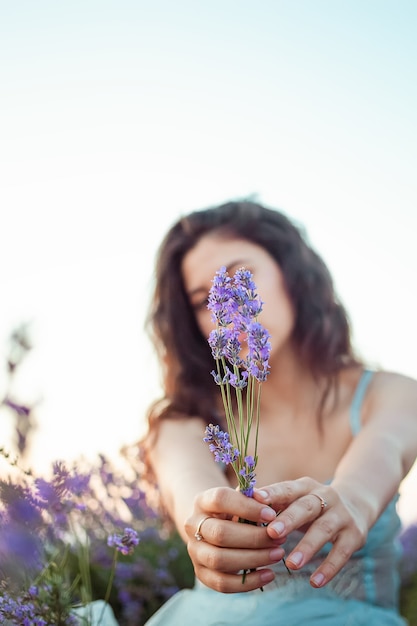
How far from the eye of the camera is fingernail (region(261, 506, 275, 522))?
1.03m

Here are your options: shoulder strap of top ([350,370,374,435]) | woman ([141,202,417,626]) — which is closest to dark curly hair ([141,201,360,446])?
woman ([141,202,417,626])

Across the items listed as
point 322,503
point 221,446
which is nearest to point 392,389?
point 322,503

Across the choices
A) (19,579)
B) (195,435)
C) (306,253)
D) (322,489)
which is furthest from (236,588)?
(306,253)

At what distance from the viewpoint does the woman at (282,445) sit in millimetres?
1125

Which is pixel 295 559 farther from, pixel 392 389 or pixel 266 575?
pixel 392 389

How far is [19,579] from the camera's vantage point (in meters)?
1.04

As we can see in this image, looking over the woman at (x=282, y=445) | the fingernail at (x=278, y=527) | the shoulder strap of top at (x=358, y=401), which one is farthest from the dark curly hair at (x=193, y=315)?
the fingernail at (x=278, y=527)

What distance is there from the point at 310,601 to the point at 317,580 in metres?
0.84

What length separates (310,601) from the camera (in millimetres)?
1863

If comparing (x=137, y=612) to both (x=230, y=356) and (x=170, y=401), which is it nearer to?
(x=170, y=401)

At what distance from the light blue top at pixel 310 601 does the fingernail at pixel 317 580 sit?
2.23 ft

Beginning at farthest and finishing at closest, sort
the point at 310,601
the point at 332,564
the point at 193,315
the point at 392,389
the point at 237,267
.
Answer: the point at 193,315
the point at 237,267
the point at 392,389
the point at 310,601
the point at 332,564

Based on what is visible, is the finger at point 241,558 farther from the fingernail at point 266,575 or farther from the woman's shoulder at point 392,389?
the woman's shoulder at point 392,389

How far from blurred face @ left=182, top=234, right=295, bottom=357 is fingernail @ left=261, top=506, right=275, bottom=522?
1.54 metres
